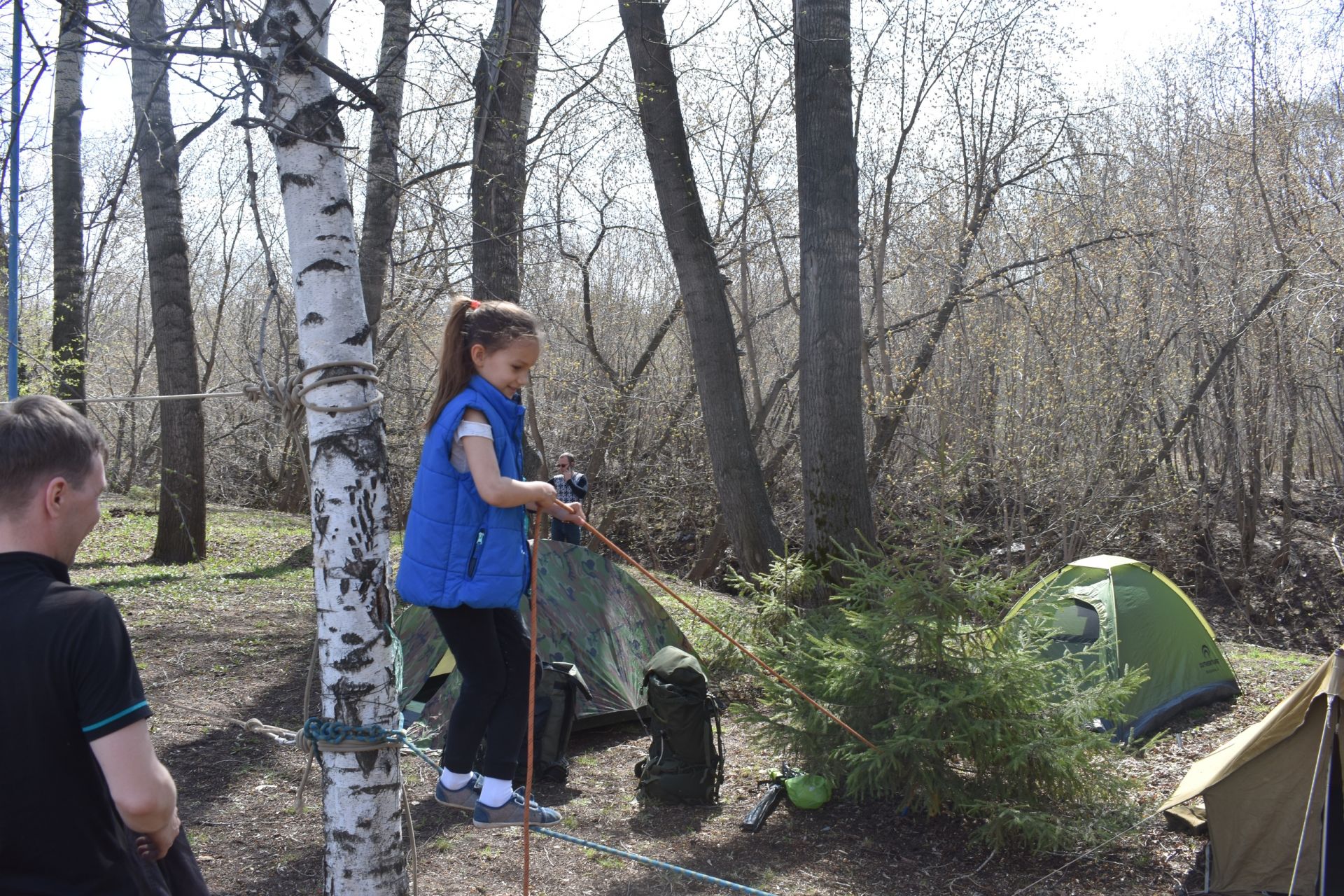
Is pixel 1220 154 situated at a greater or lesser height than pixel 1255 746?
greater

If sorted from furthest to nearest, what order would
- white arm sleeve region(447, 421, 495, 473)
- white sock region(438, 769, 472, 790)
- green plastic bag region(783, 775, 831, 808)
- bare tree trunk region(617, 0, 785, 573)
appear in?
1. bare tree trunk region(617, 0, 785, 573)
2. green plastic bag region(783, 775, 831, 808)
3. white sock region(438, 769, 472, 790)
4. white arm sleeve region(447, 421, 495, 473)

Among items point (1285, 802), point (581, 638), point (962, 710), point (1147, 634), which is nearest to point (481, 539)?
point (962, 710)

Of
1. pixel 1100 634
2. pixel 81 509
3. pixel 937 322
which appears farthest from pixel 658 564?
pixel 81 509

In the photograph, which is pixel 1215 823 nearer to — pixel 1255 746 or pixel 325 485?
pixel 1255 746

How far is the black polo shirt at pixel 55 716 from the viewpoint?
4.93ft

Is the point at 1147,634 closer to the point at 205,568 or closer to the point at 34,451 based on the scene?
the point at 34,451

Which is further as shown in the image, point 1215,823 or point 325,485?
point 1215,823

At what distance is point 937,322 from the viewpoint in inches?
495

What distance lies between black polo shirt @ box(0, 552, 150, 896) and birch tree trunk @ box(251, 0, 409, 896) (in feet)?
3.54

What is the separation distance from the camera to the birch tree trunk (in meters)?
2.64

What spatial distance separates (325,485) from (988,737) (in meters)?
3.20

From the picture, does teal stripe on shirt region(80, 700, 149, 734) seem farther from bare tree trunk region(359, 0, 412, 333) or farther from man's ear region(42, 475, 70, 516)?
bare tree trunk region(359, 0, 412, 333)

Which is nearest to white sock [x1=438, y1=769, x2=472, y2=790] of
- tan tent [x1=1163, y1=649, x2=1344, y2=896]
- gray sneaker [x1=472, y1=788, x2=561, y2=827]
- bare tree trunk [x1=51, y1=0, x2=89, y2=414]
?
gray sneaker [x1=472, y1=788, x2=561, y2=827]

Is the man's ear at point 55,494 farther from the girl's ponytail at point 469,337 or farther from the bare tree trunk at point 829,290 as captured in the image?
the bare tree trunk at point 829,290
